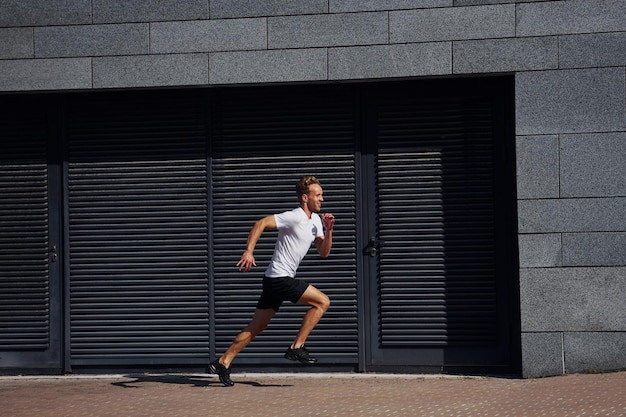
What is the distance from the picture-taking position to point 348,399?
37.4ft

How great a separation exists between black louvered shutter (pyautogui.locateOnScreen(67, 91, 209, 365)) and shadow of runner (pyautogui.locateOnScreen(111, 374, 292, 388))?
0.32m

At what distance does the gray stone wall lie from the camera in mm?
12695

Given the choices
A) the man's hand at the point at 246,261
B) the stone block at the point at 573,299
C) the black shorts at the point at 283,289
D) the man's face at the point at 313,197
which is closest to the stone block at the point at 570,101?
the stone block at the point at 573,299

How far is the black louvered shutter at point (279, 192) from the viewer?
44.2 ft

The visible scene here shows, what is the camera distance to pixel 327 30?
13.1 meters

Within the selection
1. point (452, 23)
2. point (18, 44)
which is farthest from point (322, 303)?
point (18, 44)

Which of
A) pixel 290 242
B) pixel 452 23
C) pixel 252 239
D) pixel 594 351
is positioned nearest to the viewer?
pixel 252 239

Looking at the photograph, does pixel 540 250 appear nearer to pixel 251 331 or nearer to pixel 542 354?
pixel 542 354

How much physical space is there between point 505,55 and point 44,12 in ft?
15.5

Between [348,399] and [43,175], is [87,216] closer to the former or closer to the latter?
[43,175]

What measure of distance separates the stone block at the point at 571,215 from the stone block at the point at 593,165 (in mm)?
88

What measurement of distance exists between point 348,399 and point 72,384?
125 inches

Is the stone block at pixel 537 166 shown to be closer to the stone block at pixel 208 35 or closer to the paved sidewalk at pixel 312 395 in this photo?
the paved sidewalk at pixel 312 395

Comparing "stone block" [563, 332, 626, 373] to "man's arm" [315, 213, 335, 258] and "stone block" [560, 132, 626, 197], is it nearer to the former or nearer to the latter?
"stone block" [560, 132, 626, 197]
